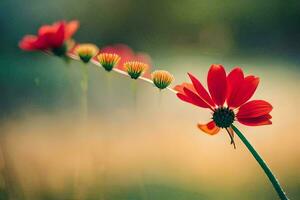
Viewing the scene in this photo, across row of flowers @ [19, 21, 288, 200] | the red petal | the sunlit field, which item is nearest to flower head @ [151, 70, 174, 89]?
row of flowers @ [19, 21, 288, 200]

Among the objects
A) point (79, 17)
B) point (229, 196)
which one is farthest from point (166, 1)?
point (229, 196)

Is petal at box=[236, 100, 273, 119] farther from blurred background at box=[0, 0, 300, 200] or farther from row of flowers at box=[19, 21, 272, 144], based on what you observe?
blurred background at box=[0, 0, 300, 200]

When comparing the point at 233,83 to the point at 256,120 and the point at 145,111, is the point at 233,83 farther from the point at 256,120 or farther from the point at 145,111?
the point at 145,111

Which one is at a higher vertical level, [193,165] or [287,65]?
[287,65]

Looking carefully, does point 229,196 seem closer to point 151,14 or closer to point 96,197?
point 96,197

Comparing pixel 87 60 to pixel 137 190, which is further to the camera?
pixel 137 190

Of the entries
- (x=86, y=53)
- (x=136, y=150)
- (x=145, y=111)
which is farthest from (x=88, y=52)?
(x=145, y=111)

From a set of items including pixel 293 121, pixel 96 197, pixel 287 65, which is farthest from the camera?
pixel 287 65
